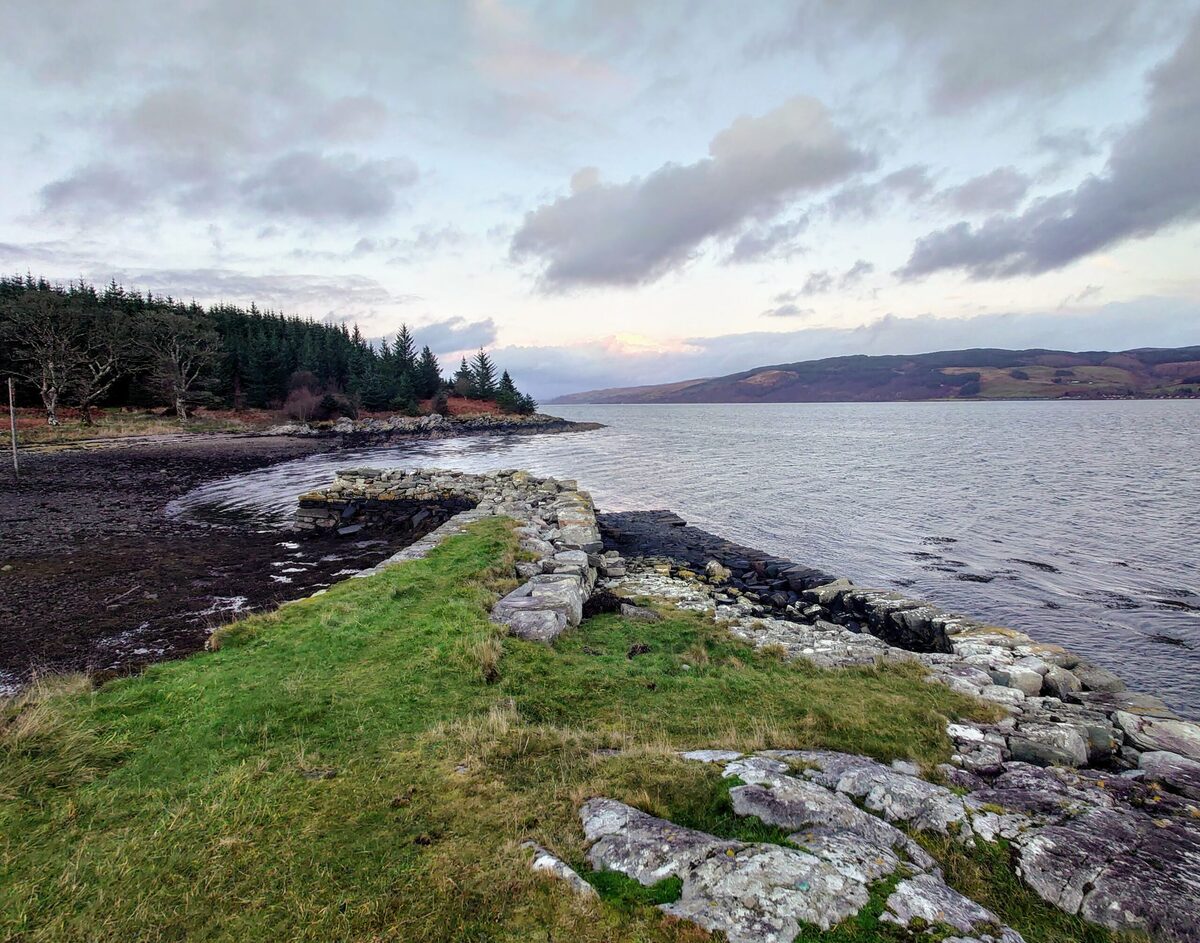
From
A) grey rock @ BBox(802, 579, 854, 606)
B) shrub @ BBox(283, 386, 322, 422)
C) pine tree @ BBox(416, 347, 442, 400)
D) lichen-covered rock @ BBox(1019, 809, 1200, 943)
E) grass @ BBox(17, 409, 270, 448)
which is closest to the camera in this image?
lichen-covered rock @ BBox(1019, 809, 1200, 943)

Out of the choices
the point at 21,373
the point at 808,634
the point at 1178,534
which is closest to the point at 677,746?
the point at 808,634

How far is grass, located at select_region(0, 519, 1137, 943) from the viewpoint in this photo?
11.3 feet

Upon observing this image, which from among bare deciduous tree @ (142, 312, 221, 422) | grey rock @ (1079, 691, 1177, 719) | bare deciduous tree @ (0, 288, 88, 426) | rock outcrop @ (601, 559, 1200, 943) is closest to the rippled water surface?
grey rock @ (1079, 691, 1177, 719)

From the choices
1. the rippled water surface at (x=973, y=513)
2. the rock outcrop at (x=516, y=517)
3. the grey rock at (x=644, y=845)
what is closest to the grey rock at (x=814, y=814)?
the grey rock at (x=644, y=845)

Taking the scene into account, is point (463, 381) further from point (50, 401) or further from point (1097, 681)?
point (1097, 681)

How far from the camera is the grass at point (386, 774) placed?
11.3 ft

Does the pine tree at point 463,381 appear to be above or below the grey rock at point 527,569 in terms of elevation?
above

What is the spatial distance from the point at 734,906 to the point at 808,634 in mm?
8299

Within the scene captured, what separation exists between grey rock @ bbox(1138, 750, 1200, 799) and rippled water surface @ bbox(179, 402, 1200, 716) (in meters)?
6.00

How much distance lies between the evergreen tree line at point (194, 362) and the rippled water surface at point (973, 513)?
32977 mm

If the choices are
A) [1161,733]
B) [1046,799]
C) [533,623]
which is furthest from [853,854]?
[533,623]

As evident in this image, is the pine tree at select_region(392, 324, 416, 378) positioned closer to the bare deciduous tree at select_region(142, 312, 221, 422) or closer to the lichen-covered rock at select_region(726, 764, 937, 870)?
the bare deciduous tree at select_region(142, 312, 221, 422)

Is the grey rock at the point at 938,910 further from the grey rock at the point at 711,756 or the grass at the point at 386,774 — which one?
the grey rock at the point at 711,756

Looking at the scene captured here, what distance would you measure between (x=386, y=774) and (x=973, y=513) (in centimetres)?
2909
